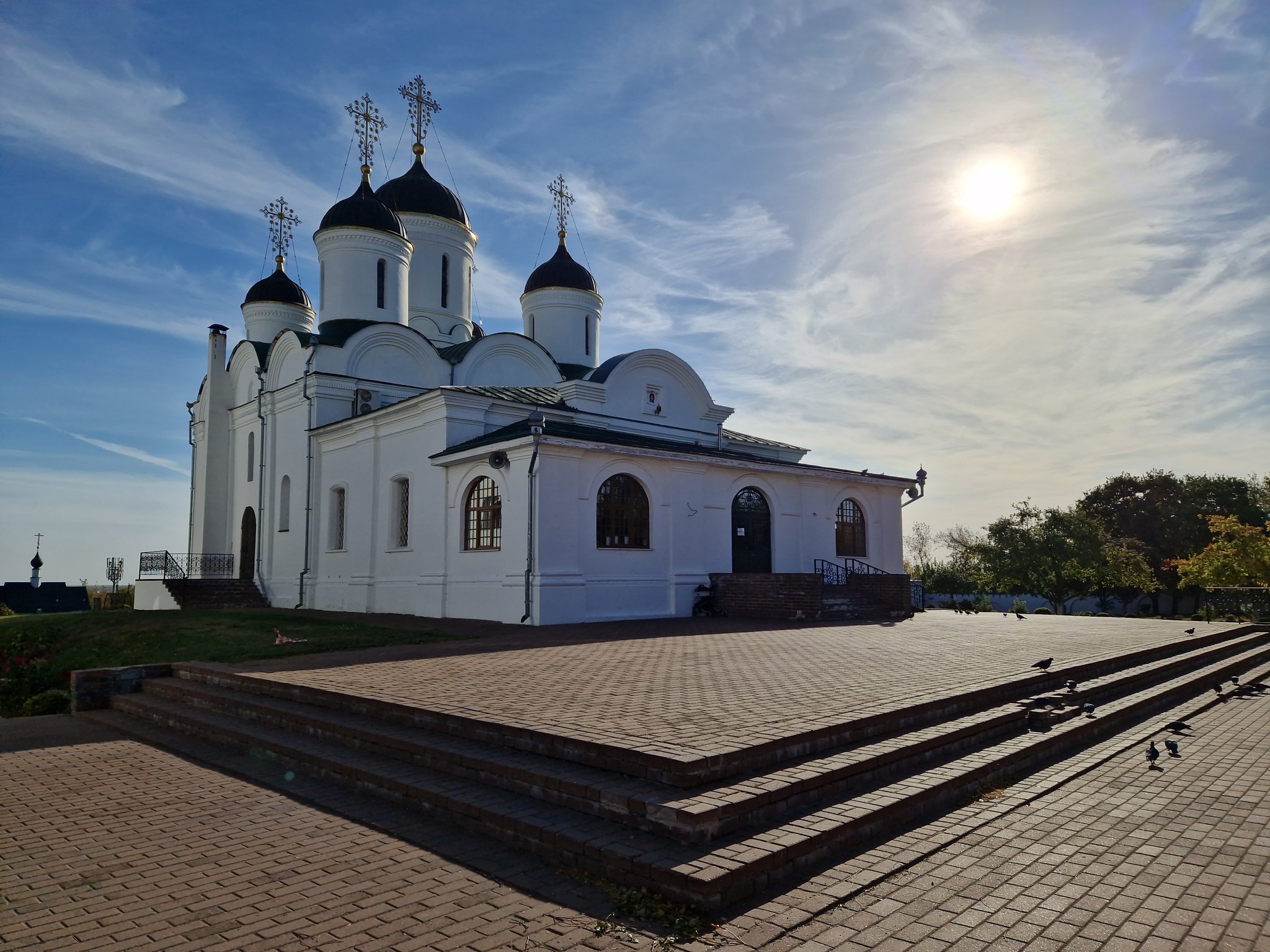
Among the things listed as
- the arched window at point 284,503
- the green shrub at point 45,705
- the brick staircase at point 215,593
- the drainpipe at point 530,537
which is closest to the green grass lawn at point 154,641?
the green shrub at point 45,705

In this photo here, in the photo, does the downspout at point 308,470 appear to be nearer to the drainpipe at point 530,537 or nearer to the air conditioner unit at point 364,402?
the air conditioner unit at point 364,402

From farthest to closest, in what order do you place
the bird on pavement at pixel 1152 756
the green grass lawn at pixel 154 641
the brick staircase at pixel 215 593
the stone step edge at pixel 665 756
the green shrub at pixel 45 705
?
the brick staircase at pixel 215 593, the green grass lawn at pixel 154 641, the green shrub at pixel 45 705, the bird on pavement at pixel 1152 756, the stone step edge at pixel 665 756

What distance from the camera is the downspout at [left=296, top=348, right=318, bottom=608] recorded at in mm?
24266

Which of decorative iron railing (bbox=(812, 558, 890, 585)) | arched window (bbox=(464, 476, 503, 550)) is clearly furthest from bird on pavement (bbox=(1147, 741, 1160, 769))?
decorative iron railing (bbox=(812, 558, 890, 585))

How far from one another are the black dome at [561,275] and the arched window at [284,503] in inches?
451

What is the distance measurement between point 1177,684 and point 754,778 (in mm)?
8524

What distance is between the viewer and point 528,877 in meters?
4.49

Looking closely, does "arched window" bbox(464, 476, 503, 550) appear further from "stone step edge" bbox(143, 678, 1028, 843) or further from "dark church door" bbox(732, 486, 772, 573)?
"stone step edge" bbox(143, 678, 1028, 843)

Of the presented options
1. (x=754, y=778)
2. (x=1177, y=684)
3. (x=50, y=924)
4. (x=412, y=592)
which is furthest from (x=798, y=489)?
(x=50, y=924)

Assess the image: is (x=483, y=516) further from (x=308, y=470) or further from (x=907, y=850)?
(x=907, y=850)

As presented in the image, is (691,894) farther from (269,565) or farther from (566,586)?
(269,565)

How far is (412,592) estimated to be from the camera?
2052 centimetres

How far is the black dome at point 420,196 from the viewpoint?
3023 centimetres

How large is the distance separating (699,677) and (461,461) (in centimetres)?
1158
